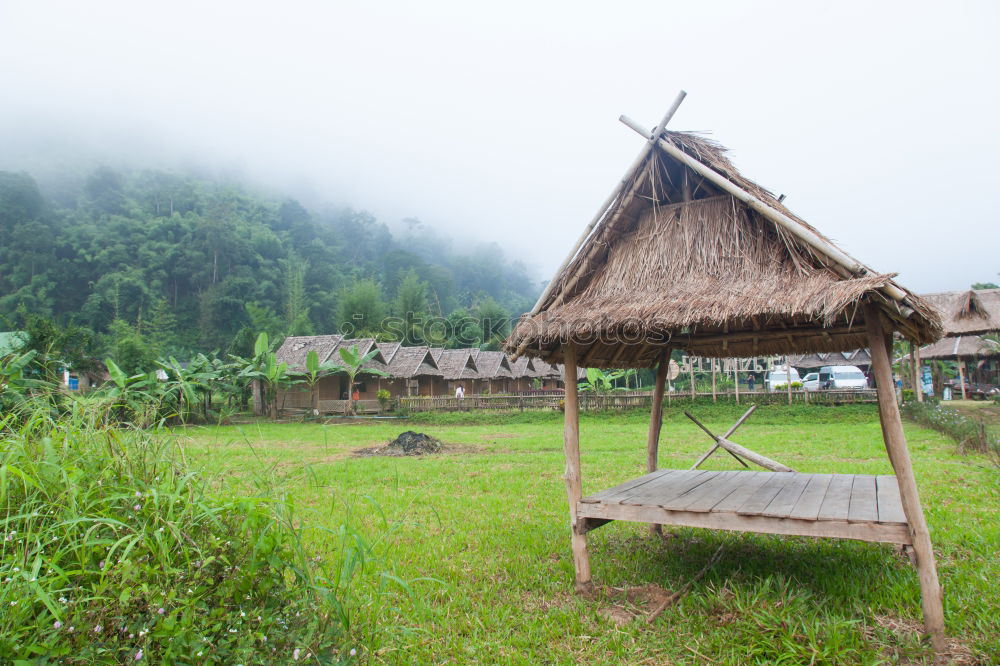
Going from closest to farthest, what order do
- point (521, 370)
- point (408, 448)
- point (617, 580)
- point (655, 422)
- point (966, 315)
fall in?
point (617, 580)
point (655, 422)
point (408, 448)
point (966, 315)
point (521, 370)

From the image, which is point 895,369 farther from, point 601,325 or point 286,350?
point 286,350

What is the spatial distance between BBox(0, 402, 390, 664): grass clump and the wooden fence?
19121mm

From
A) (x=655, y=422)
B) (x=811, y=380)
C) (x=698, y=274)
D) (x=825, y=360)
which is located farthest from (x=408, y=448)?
(x=825, y=360)

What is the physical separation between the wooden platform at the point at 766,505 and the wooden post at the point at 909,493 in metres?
0.09

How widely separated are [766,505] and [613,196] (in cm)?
249

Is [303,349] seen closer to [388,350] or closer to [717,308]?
[388,350]

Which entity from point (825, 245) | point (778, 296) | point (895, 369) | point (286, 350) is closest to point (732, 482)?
point (778, 296)

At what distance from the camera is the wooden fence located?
19023 mm

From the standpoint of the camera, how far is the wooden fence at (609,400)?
19.0 meters

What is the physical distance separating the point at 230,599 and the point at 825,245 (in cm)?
378

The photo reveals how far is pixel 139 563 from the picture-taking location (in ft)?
6.75

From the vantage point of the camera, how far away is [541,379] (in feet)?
135

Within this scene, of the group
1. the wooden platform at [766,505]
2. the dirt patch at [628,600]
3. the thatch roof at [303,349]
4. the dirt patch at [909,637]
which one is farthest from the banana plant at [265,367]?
the dirt patch at [909,637]

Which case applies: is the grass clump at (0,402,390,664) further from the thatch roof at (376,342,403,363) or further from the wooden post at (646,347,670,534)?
the thatch roof at (376,342,403,363)
